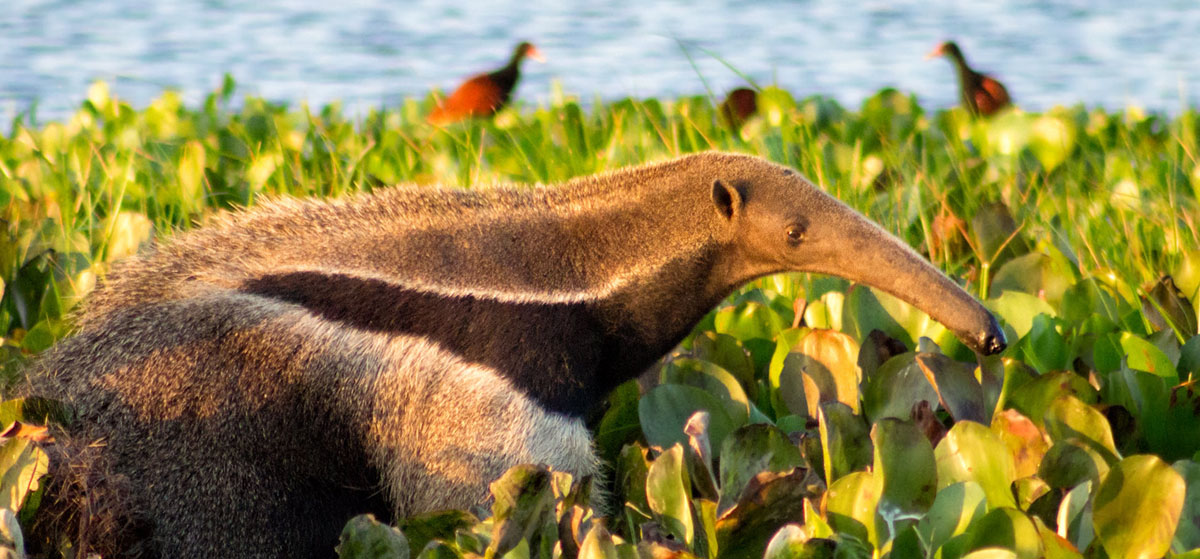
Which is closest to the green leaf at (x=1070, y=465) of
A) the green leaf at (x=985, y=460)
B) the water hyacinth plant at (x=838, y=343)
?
the water hyacinth plant at (x=838, y=343)

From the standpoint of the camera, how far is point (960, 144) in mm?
7773

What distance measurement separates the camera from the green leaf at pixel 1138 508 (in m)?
2.97

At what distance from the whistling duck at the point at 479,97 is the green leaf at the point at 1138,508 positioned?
19.5 feet

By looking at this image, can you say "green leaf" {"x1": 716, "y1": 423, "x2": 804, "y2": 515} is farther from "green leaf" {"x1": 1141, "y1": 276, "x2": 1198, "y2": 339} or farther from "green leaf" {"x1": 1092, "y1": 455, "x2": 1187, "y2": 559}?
"green leaf" {"x1": 1141, "y1": 276, "x2": 1198, "y2": 339}

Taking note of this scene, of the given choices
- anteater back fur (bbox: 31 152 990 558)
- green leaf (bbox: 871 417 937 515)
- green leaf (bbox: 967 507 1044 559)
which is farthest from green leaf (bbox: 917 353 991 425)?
green leaf (bbox: 967 507 1044 559)

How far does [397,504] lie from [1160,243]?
3708 millimetres

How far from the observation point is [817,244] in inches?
149

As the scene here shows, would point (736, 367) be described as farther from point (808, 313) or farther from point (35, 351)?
point (35, 351)

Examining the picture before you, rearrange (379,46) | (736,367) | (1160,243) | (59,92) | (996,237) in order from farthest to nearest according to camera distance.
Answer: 1. (379,46)
2. (59,92)
3. (1160,243)
4. (996,237)
5. (736,367)

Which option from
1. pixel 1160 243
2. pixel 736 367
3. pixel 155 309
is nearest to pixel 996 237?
pixel 1160 243

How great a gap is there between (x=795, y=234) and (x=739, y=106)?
189 inches

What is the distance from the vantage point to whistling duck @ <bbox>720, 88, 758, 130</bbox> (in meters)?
8.19

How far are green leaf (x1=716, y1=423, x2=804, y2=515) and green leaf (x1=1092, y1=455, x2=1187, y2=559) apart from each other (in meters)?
0.76

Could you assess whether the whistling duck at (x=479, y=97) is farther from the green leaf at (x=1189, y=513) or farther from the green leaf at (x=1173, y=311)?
the green leaf at (x=1189, y=513)
